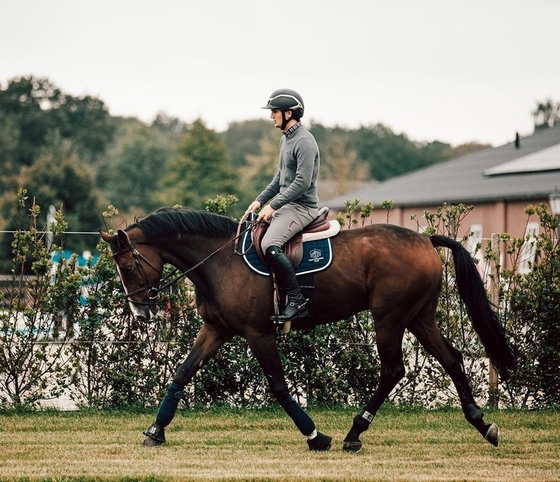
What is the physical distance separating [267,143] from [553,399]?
3616 inches

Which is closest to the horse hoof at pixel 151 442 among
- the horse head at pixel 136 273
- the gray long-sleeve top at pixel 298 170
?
the horse head at pixel 136 273

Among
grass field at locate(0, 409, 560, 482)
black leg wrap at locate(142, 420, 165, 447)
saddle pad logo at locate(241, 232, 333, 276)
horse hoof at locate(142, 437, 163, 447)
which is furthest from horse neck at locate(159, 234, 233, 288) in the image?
grass field at locate(0, 409, 560, 482)

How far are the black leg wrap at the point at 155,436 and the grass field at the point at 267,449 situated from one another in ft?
0.39

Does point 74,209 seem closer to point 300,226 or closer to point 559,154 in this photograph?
point 559,154

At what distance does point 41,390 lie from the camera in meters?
10.2

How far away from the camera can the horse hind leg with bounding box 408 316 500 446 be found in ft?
27.4

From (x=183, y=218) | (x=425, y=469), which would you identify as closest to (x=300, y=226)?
(x=183, y=218)

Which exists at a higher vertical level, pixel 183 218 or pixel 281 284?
pixel 183 218

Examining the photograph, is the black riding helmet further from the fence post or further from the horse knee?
the fence post

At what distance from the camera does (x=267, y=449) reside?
8266 mm

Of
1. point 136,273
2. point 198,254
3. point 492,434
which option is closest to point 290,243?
point 198,254

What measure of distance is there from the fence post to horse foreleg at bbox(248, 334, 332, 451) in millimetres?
3375

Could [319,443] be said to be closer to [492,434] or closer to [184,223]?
[492,434]

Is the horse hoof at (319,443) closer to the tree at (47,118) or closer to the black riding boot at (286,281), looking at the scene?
the black riding boot at (286,281)
